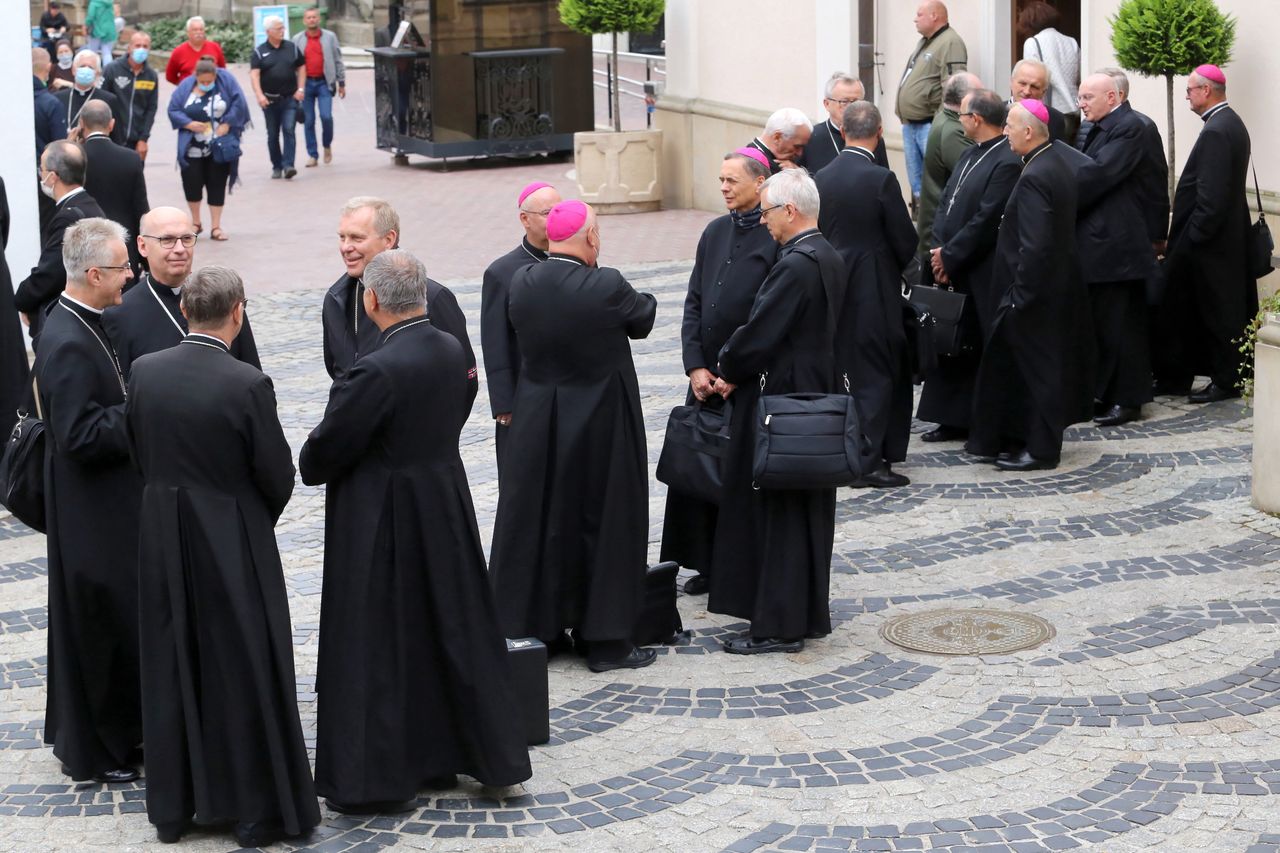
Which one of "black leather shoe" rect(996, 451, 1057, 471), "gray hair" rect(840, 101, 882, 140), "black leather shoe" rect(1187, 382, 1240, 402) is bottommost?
"black leather shoe" rect(996, 451, 1057, 471)

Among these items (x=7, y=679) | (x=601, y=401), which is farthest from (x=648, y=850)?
(x=7, y=679)

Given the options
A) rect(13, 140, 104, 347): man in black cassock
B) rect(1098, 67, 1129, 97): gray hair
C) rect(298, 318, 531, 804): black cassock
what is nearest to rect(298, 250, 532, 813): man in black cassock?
rect(298, 318, 531, 804): black cassock

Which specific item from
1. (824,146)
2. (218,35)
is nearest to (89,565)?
(824,146)

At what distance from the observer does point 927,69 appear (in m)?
15.0

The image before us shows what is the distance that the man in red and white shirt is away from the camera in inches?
773

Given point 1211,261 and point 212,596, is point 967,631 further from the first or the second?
point 1211,261

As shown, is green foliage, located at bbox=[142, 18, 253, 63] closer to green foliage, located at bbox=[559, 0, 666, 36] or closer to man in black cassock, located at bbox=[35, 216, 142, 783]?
green foliage, located at bbox=[559, 0, 666, 36]

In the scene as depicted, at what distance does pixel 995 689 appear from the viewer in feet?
22.8

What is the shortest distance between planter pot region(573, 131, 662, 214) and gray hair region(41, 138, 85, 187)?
33.2 ft

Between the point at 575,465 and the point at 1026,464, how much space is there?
3586 mm

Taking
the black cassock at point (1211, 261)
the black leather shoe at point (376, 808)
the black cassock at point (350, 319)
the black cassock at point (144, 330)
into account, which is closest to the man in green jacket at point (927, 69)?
the black cassock at point (1211, 261)

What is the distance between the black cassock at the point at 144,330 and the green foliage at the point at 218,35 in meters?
31.5

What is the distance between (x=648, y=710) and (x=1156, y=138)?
548cm

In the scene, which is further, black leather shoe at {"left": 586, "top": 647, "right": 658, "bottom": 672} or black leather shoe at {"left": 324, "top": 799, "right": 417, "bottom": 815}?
black leather shoe at {"left": 586, "top": 647, "right": 658, "bottom": 672}
